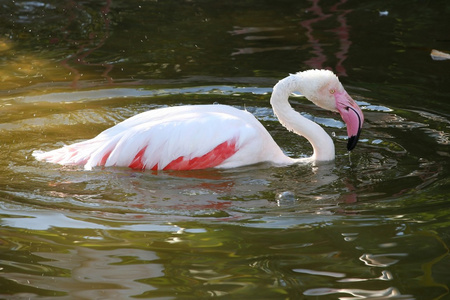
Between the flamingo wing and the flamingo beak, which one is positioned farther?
the flamingo beak

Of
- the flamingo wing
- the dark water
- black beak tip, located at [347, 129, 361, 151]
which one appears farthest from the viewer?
black beak tip, located at [347, 129, 361, 151]

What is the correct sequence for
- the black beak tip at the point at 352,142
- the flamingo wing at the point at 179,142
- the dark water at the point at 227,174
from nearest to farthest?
the dark water at the point at 227,174
the flamingo wing at the point at 179,142
the black beak tip at the point at 352,142

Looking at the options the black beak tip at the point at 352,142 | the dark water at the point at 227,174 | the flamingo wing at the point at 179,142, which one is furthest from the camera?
the black beak tip at the point at 352,142

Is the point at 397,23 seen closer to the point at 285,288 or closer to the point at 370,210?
the point at 370,210

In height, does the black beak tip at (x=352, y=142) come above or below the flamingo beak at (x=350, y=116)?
below

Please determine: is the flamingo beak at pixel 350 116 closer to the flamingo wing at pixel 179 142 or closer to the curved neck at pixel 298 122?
the curved neck at pixel 298 122

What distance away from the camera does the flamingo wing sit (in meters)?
4.99

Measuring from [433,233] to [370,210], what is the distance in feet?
1.37

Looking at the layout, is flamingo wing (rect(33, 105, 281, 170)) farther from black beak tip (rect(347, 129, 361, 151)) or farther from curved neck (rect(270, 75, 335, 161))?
black beak tip (rect(347, 129, 361, 151))

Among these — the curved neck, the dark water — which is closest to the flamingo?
the curved neck

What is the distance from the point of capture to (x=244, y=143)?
5098mm

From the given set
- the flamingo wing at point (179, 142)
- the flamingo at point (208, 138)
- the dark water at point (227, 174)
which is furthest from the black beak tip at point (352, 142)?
the flamingo wing at point (179, 142)

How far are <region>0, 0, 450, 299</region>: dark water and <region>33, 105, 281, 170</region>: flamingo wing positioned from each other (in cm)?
10

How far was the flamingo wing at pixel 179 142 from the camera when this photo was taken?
4.99m
